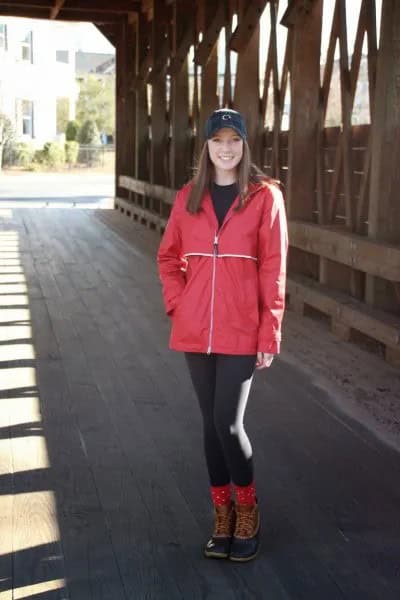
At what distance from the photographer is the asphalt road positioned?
70.4 ft

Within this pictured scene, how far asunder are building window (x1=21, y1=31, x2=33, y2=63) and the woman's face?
1536 inches

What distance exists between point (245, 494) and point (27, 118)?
39.7 m

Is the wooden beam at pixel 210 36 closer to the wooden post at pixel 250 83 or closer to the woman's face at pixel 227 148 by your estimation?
the wooden post at pixel 250 83

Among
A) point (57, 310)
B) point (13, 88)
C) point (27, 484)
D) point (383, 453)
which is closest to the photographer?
point (27, 484)

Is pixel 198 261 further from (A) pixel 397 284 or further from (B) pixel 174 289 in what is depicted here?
(A) pixel 397 284

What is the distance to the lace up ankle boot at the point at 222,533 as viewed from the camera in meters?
3.33

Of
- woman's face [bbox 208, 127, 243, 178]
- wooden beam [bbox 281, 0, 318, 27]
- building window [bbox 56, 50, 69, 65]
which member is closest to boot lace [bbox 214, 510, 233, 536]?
woman's face [bbox 208, 127, 243, 178]

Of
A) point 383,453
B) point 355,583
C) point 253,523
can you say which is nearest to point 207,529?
point 253,523

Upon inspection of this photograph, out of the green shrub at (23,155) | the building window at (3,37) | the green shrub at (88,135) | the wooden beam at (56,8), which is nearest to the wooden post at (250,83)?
Result: the wooden beam at (56,8)

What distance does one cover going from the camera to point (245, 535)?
3342 mm

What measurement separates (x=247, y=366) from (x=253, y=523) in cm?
58

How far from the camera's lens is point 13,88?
39312mm

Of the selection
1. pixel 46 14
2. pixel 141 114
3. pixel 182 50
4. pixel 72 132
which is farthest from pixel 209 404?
pixel 72 132

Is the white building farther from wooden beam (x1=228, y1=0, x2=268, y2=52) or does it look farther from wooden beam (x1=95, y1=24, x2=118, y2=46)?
wooden beam (x1=228, y1=0, x2=268, y2=52)
